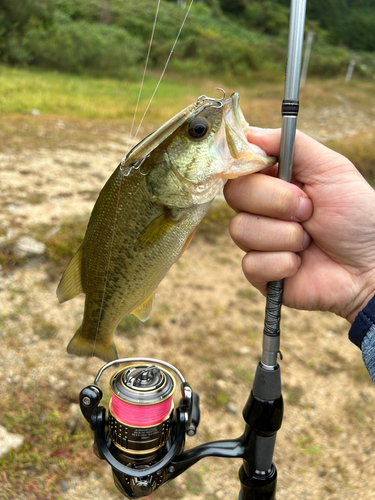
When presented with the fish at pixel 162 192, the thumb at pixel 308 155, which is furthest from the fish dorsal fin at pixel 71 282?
the thumb at pixel 308 155

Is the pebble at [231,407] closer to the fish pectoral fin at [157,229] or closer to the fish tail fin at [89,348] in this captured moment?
the fish tail fin at [89,348]

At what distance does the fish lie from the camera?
1333 mm

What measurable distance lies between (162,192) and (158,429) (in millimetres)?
900

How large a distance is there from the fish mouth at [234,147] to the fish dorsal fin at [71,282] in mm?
687

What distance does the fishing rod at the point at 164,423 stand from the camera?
1.46 meters

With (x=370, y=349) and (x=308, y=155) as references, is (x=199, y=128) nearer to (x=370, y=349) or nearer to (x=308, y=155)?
(x=308, y=155)

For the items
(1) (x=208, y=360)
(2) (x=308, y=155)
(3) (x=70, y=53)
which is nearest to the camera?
(2) (x=308, y=155)

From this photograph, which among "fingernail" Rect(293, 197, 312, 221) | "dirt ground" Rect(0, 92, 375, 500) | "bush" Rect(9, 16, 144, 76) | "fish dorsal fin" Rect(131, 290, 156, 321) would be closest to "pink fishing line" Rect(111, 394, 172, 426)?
"fish dorsal fin" Rect(131, 290, 156, 321)

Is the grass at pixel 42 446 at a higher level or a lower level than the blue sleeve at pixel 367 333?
lower

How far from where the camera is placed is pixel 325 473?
9.67 ft

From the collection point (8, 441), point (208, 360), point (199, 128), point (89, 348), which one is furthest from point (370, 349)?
point (208, 360)

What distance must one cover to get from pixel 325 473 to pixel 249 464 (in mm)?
1732

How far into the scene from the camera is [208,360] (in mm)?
3693

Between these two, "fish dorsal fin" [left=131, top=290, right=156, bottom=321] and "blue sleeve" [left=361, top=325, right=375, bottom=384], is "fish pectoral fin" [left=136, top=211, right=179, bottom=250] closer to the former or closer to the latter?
"fish dorsal fin" [left=131, top=290, right=156, bottom=321]
